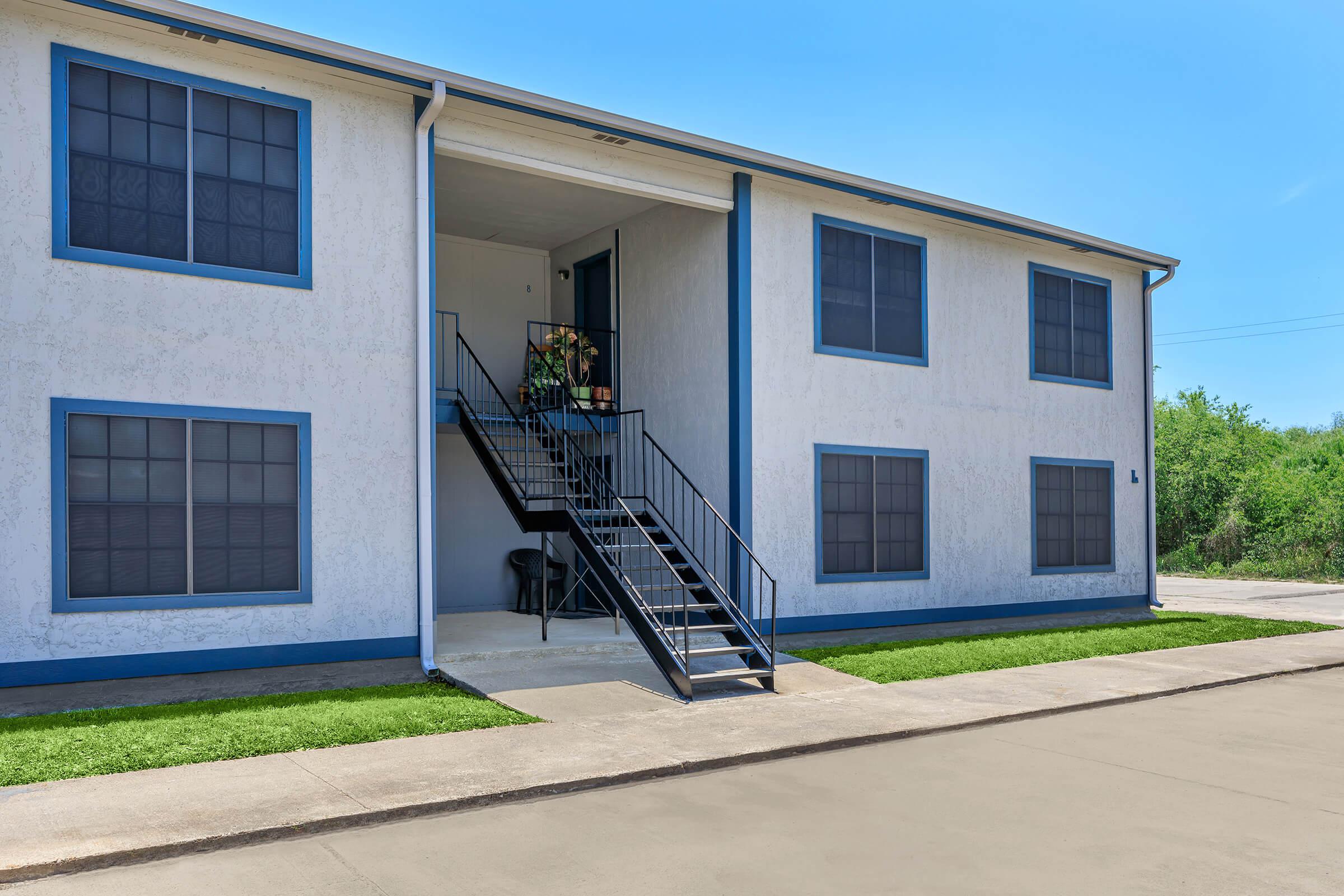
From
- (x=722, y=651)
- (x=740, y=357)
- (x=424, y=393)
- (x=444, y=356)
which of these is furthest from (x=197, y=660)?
(x=740, y=357)

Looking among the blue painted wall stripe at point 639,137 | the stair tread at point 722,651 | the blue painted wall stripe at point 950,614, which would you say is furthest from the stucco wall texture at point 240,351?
the blue painted wall stripe at point 950,614

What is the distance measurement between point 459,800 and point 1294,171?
63808 mm

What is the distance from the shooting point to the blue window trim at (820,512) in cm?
1249

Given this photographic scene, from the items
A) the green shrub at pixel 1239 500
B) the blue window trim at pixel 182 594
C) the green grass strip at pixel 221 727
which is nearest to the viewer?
the green grass strip at pixel 221 727

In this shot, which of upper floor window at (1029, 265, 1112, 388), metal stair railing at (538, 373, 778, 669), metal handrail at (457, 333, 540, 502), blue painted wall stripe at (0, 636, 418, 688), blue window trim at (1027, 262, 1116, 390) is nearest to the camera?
blue painted wall stripe at (0, 636, 418, 688)

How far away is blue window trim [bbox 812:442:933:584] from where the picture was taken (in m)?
12.5

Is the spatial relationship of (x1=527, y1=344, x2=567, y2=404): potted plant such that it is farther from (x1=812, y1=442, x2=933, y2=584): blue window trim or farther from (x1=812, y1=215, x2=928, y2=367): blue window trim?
(x1=812, y1=442, x2=933, y2=584): blue window trim

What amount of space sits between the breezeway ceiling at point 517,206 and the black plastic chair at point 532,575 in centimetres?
447

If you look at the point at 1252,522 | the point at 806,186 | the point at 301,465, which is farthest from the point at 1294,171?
the point at 301,465

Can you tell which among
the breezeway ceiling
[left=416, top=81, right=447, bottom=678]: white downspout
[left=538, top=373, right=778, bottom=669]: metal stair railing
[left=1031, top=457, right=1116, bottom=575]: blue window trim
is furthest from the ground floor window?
[left=416, top=81, right=447, bottom=678]: white downspout

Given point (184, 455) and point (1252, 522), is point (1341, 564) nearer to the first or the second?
point (1252, 522)

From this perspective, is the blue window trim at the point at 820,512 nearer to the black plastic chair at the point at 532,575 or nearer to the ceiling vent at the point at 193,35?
the black plastic chair at the point at 532,575

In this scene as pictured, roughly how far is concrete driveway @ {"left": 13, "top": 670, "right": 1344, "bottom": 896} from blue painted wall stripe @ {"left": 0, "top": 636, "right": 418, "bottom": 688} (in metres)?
4.05

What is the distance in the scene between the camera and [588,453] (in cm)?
1430
